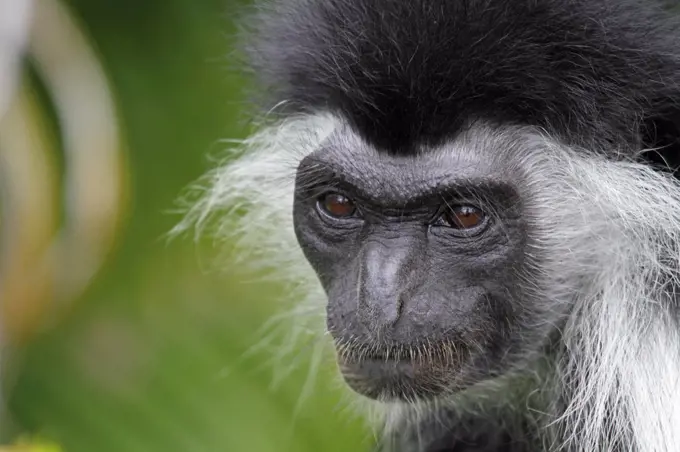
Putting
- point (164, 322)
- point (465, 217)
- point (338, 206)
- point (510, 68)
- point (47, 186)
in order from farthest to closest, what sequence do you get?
point (164, 322), point (47, 186), point (338, 206), point (465, 217), point (510, 68)

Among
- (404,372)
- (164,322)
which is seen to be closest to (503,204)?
(404,372)

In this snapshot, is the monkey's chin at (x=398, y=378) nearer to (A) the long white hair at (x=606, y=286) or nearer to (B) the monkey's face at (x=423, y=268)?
(B) the monkey's face at (x=423, y=268)

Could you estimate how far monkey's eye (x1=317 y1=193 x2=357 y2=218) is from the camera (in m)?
2.69

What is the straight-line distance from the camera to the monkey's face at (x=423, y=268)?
246 centimetres

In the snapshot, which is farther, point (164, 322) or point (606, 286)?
point (164, 322)

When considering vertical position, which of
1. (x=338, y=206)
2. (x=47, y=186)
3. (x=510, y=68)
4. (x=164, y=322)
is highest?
(x=510, y=68)

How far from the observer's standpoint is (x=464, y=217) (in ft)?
8.28

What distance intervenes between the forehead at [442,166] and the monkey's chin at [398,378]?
44 cm

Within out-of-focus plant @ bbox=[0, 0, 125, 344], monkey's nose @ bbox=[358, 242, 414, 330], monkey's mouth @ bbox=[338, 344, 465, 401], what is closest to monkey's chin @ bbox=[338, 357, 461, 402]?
monkey's mouth @ bbox=[338, 344, 465, 401]

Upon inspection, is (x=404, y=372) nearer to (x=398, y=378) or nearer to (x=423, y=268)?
(x=398, y=378)

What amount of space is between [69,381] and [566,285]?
7.14 feet

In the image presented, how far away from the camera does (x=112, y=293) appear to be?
4.10m

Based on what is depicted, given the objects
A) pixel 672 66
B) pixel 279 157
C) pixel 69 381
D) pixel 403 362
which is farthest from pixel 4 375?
pixel 672 66

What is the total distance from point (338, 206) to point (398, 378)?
48 centimetres
